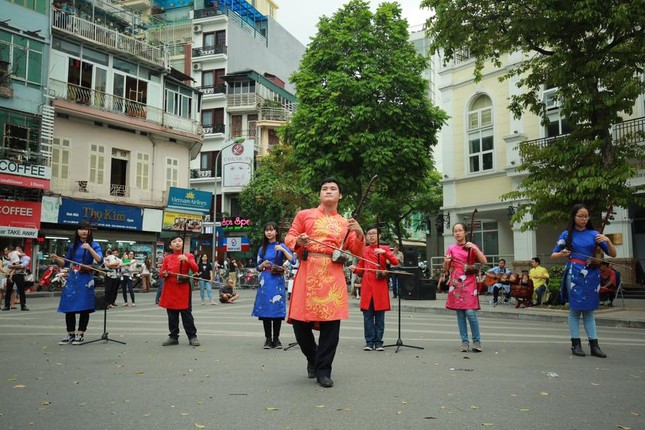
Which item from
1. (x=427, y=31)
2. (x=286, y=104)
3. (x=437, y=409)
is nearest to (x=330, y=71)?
(x=427, y=31)

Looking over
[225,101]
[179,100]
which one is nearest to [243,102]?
[225,101]

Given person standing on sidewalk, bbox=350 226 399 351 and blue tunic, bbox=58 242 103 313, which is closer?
person standing on sidewalk, bbox=350 226 399 351

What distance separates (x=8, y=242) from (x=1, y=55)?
25.5 feet

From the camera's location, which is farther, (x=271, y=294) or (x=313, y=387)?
(x=271, y=294)

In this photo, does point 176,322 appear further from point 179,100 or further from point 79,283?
point 179,100

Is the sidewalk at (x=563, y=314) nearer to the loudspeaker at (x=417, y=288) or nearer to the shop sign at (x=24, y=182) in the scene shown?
the loudspeaker at (x=417, y=288)

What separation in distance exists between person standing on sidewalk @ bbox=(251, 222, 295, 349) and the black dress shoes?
326cm

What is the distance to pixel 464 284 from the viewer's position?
27.5ft

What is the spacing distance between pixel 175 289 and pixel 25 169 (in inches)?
727

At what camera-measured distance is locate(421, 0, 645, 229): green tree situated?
1373 cm

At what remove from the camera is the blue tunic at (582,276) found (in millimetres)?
7914

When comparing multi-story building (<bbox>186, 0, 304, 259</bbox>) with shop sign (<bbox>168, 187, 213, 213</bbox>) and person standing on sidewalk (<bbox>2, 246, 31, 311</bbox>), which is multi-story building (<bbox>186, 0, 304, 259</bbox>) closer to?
shop sign (<bbox>168, 187, 213, 213</bbox>)

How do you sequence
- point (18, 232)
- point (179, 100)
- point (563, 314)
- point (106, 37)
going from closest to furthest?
1. point (563, 314)
2. point (18, 232)
3. point (106, 37)
4. point (179, 100)

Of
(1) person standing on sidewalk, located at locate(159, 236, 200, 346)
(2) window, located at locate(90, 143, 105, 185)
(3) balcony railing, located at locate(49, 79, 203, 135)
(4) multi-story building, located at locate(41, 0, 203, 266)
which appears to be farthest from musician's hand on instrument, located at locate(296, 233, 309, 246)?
(2) window, located at locate(90, 143, 105, 185)
